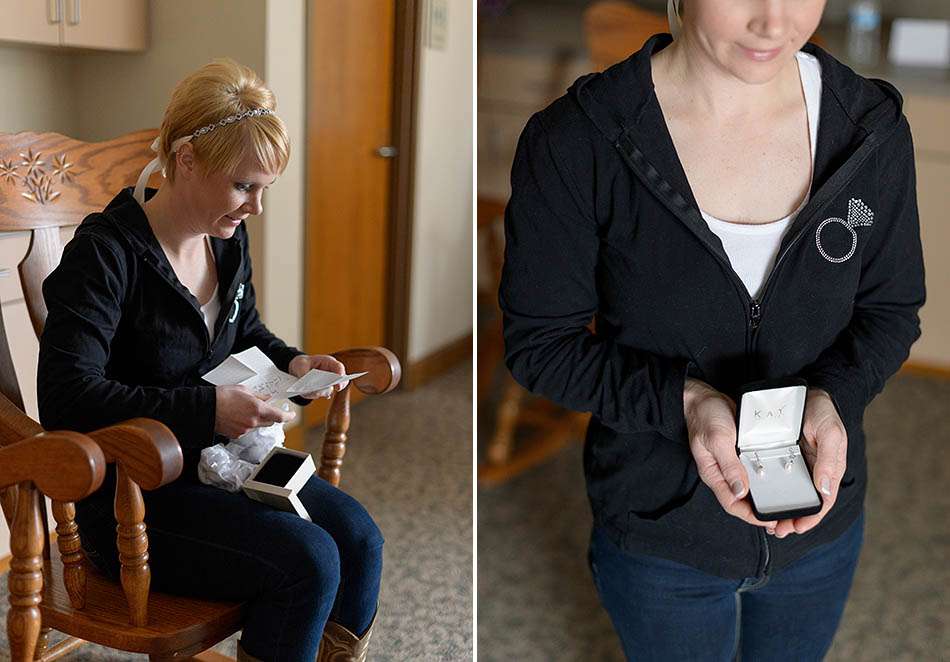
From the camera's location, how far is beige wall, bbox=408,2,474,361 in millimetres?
3305

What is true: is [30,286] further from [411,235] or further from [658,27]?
[411,235]

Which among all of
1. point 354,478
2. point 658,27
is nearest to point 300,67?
point 658,27

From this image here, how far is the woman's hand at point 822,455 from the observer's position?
2.72 feet

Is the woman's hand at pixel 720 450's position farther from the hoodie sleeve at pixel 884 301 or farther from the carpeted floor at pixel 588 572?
the carpeted floor at pixel 588 572

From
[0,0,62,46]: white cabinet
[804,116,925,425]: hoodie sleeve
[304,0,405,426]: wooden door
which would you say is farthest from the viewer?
[304,0,405,426]: wooden door

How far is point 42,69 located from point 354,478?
122cm

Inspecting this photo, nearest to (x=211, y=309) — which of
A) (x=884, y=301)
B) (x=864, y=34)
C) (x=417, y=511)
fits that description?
(x=884, y=301)

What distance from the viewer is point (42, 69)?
1.98 m

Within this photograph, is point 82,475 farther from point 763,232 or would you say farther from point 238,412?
point 763,232

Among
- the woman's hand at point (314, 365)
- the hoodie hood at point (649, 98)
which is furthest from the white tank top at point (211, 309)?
the hoodie hood at point (649, 98)

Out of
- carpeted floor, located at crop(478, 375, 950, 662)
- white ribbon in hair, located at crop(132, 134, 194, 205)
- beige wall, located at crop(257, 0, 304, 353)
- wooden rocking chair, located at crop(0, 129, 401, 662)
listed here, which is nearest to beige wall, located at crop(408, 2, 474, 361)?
carpeted floor, located at crop(478, 375, 950, 662)

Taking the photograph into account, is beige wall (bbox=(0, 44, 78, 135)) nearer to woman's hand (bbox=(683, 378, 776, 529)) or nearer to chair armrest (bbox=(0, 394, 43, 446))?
chair armrest (bbox=(0, 394, 43, 446))

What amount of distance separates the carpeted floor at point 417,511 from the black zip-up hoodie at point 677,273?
1001 millimetres

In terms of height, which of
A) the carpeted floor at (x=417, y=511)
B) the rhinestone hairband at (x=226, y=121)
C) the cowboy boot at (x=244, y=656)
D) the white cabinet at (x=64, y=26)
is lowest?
the carpeted floor at (x=417, y=511)
